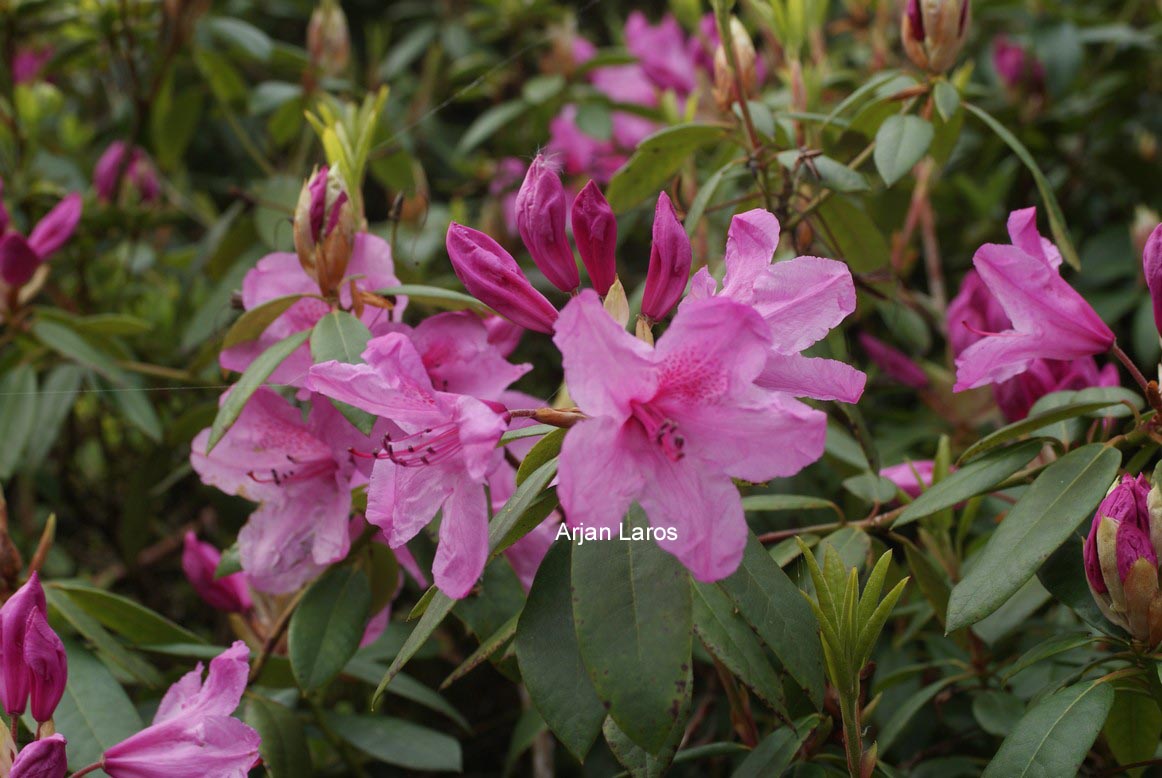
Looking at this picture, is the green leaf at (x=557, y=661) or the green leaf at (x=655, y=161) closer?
the green leaf at (x=557, y=661)

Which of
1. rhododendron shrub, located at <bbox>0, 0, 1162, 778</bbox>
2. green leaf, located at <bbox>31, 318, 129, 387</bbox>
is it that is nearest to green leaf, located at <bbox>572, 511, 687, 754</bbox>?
rhododendron shrub, located at <bbox>0, 0, 1162, 778</bbox>

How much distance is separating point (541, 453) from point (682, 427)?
5.1 inches

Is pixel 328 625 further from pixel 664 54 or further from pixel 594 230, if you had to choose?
pixel 664 54

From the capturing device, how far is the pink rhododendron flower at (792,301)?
83 centimetres

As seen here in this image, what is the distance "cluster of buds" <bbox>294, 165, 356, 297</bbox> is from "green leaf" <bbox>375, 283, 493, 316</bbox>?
53 mm

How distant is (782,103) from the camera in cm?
164

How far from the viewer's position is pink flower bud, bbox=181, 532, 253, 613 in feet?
4.27

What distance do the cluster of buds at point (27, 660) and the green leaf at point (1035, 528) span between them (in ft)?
2.47

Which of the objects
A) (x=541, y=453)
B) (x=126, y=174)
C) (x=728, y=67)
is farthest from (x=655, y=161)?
(x=126, y=174)

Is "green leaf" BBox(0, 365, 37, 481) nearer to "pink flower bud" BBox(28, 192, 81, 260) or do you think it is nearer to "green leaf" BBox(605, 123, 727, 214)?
"pink flower bud" BBox(28, 192, 81, 260)

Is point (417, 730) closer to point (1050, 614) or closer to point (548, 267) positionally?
point (548, 267)

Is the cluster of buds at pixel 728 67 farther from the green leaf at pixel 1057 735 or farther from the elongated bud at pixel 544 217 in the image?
the green leaf at pixel 1057 735

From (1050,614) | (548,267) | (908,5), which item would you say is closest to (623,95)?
(908,5)

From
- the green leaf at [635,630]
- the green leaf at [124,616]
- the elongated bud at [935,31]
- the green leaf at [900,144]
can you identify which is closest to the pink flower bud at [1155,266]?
the green leaf at [900,144]
